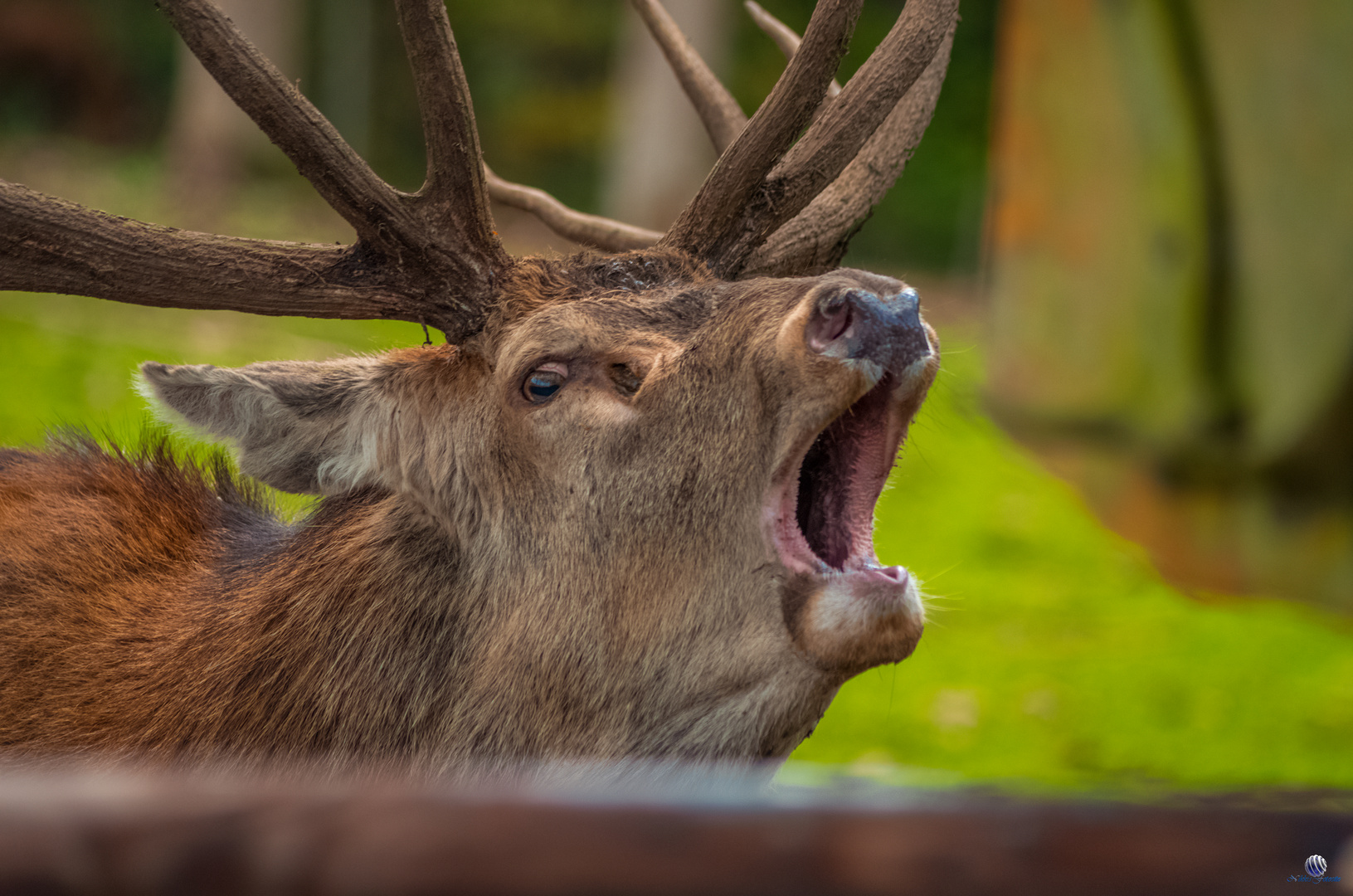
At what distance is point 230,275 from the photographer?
2.30 m

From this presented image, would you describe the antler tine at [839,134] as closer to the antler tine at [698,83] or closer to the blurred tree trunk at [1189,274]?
the antler tine at [698,83]

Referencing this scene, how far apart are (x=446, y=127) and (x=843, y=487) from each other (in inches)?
43.3

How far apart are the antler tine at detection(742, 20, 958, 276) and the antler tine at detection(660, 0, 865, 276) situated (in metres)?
0.16

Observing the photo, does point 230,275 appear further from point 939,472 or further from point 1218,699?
point 939,472

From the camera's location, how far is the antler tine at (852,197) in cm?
285

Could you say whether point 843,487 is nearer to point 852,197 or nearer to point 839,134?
point 839,134

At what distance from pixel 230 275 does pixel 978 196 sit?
1564cm

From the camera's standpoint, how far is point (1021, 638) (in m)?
5.88

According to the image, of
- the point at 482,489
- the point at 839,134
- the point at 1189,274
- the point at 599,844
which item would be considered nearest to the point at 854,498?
the point at 482,489

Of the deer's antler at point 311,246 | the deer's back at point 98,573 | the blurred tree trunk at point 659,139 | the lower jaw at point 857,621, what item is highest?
the deer's antler at point 311,246

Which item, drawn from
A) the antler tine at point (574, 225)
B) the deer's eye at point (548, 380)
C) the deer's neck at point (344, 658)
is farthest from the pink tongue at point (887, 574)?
the antler tine at point (574, 225)

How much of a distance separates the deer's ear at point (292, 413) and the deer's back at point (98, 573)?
0.41 metres

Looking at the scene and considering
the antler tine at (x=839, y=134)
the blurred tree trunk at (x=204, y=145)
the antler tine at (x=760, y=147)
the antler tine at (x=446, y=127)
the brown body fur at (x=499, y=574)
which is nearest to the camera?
the brown body fur at (x=499, y=574)

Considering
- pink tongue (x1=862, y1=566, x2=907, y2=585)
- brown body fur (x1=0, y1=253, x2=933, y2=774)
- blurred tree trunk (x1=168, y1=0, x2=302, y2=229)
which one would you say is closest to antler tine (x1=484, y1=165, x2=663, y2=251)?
A: brown body fur (x1=0, y1=253, x2=933, y2=774)
